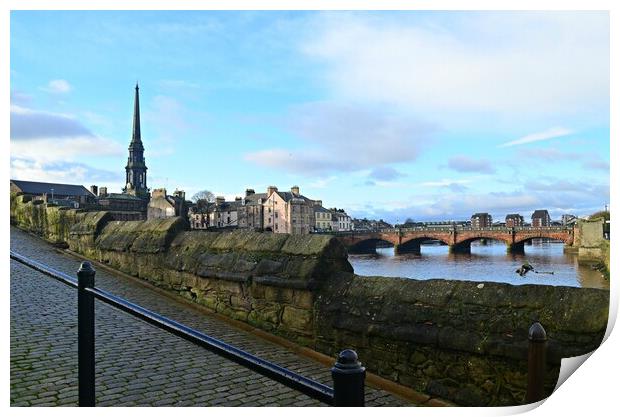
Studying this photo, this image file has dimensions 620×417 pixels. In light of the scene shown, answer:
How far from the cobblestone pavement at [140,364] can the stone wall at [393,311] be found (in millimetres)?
305

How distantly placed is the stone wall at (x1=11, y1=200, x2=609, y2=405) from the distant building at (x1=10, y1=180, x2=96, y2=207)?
7157 centimetres

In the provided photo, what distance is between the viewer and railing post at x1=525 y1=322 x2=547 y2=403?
2762 mm

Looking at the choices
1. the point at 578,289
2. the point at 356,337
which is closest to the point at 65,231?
the point at 356,337

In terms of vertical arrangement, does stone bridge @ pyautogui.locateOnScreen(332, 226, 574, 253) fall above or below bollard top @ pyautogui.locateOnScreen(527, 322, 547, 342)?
below

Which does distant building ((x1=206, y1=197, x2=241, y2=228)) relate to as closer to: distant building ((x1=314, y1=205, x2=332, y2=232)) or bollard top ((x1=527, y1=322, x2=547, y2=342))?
distant building ((x1=314, y1=205, x2=332, y2=232))

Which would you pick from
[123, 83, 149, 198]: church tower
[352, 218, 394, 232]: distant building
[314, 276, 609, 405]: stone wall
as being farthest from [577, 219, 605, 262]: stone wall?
[123, 83, 149, 198]: church tower

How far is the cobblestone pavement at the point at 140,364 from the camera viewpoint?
355 cm

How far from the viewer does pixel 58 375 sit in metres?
3.88

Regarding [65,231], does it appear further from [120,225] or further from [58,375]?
[58,375]

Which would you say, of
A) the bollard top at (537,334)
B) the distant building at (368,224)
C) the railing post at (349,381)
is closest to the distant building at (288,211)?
the distant building at (368,224)

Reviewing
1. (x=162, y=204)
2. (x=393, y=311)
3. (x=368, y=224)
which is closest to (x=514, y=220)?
(x=368, y=224)

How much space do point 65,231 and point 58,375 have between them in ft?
29.5

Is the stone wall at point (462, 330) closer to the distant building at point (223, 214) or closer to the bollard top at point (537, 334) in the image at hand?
the bollard top at point (537, 334)

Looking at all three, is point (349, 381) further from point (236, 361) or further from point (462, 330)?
point (462, 330)
